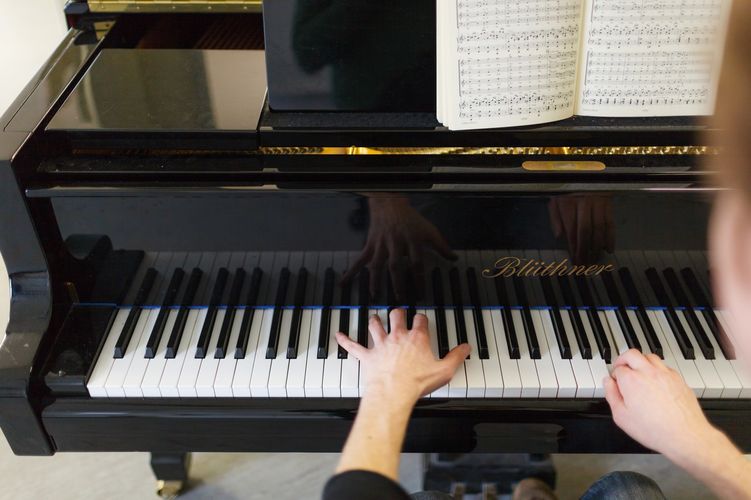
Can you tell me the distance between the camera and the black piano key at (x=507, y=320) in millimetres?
1498

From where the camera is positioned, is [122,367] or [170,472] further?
[170,472]

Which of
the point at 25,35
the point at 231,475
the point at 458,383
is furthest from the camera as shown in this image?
the point at 25,35

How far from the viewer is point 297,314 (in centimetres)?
158

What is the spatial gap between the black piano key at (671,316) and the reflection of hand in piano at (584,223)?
0.15 metres

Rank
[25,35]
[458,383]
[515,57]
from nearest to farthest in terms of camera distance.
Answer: [515,57], [458,383], [25,35]

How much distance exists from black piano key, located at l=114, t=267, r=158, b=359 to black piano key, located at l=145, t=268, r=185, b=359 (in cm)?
4

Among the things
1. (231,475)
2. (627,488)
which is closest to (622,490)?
(627,488)

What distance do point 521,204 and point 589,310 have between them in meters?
0.34

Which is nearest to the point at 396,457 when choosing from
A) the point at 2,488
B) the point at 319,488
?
the point at 319,488

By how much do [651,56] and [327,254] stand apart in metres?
0.77

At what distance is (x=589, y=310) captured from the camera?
158cm

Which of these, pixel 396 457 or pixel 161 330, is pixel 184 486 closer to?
pixel 161 330

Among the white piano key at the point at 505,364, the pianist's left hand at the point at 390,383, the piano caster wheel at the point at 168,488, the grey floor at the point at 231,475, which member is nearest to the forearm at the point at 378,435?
the pianist's left hand at the point at 390,383

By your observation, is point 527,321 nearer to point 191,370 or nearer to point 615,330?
point 615,330
